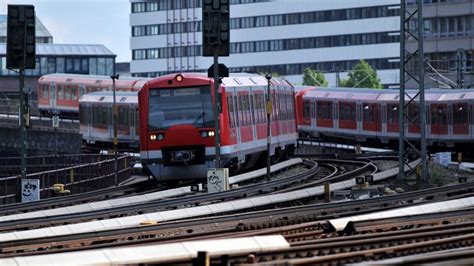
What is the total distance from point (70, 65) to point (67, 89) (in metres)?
31.9

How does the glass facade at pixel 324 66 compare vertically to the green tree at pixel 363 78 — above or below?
above

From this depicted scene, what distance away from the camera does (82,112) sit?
73062 mm

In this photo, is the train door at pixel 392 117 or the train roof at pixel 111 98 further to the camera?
the train roof at pixel 111 98

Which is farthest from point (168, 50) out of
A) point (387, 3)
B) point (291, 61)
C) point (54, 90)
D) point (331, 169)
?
point (331, 169)

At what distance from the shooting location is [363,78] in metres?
114

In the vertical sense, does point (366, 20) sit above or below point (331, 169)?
above

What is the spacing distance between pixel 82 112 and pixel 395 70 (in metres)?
57.1

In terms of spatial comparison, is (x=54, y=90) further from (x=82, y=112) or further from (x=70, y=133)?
(x=82, y=112)

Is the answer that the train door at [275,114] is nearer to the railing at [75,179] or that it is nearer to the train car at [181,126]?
the railing at [75,179]

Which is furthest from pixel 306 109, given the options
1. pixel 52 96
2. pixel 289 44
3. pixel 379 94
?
pixel 289 44

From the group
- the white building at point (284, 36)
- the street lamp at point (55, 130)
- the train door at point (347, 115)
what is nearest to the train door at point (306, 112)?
the train door at point (347, 115)

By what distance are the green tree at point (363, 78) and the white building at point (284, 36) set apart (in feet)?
26.5

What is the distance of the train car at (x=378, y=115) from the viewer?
208 ft

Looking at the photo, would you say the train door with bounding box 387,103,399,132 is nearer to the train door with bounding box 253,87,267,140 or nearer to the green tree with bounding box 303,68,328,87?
the train door with bounding box 253,87,267,140
